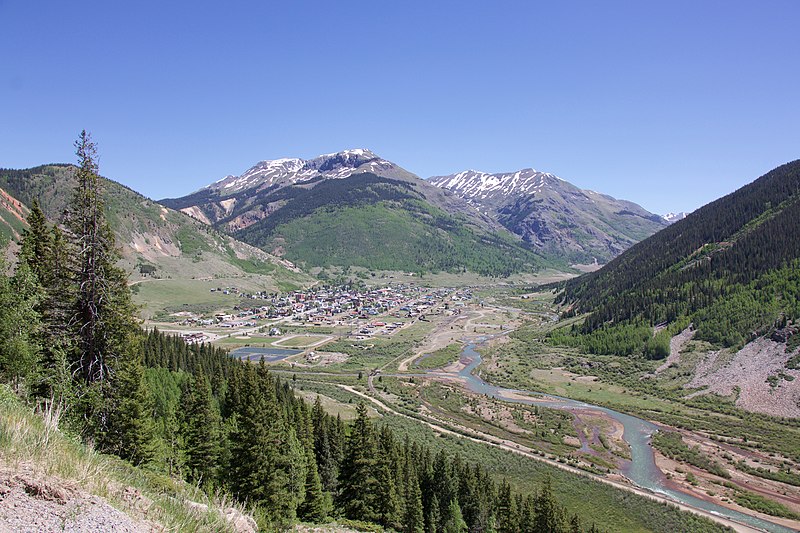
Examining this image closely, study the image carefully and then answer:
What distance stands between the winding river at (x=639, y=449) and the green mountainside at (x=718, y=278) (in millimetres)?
30588

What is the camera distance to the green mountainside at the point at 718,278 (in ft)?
269

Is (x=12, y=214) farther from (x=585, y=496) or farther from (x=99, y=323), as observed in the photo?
(x=585, y=496)

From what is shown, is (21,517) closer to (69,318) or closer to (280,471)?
(69,318)

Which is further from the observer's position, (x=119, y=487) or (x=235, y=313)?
(x=235, y=313)

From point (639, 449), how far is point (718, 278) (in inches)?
2682

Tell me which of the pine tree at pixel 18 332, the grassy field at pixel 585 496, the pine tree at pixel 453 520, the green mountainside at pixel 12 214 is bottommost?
the grassy field at pixel 585 496

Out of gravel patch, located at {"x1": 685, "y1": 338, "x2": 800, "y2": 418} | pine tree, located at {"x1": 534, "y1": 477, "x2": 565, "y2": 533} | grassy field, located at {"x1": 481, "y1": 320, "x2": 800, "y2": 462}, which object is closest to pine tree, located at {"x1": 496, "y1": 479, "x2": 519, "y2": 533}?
pine tree, located at {"x1": 534, "y1": 477, "x2": 565, "y2": 533}

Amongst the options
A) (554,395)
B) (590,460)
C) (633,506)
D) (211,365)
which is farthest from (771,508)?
(211,365)

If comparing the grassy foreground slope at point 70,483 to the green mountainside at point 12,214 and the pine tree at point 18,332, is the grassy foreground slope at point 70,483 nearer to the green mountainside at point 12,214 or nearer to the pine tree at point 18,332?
the pine tree at point 18,332

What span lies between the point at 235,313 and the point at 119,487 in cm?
15394

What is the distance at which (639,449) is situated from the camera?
49719 mm

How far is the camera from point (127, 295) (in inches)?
690

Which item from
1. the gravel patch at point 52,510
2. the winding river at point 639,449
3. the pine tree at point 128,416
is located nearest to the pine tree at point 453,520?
the pine tree at point 128,416

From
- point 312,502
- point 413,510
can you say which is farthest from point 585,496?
point 312,502
